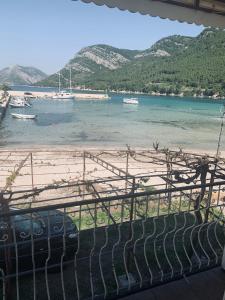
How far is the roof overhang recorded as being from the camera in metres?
3.16

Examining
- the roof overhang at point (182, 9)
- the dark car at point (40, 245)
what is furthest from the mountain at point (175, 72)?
the roof overhang at point (182, 9)

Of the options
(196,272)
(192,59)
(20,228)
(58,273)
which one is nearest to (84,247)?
(58,273)

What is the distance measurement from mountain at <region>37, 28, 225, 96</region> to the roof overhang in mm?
118550

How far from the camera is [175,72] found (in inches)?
5566

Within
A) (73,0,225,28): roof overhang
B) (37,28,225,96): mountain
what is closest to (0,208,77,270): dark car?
(73,0,225,28): roof overhang

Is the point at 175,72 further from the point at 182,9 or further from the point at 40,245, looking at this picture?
the point at 182,9

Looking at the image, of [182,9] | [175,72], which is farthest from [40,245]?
[175,72]

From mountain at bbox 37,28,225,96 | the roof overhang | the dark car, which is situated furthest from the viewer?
mountain at bbox 37,28,225,96

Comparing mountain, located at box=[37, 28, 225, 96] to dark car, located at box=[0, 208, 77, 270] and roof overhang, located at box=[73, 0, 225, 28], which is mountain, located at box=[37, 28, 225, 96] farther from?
roof overhang, located at box=[73, 0, 225, 28]

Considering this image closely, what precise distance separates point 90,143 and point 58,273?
2616 centimetres

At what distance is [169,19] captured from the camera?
3.60 m

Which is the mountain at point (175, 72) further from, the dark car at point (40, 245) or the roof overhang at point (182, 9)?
the roof overhang at point (182, 9)

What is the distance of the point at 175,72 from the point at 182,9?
144m

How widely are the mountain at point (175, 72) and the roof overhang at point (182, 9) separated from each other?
4667 inches
